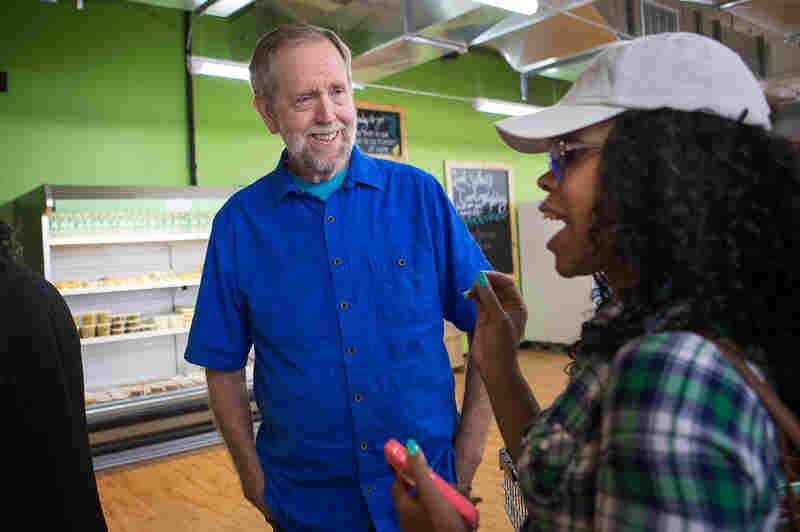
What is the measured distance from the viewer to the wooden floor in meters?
3.84

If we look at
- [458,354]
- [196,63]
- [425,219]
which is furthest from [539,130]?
[458,354]

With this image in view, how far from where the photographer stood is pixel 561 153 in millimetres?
975

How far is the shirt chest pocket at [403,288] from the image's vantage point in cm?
157

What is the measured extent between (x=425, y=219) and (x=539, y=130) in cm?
67

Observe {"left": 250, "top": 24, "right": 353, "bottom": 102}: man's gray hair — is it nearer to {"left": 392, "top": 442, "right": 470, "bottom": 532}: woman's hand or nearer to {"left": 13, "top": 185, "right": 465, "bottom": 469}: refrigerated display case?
{"left": 392, "top": 442, "right": 470, "bottom": 532}: woman's hand

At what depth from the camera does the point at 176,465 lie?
4.98 metres

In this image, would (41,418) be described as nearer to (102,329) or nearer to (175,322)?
(102,329)

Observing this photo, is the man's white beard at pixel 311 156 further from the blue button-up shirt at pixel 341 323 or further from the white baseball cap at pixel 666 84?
the white baseball cap at pixel 666 84

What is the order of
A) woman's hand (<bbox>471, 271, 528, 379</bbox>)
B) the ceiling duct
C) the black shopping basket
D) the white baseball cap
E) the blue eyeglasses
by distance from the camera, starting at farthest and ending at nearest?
the ceiling duct < the black shopping basket < woman's hand (<bbox>471, 271, 528, 379</bbox>) < the blue eyeglasses < the white baseball cap

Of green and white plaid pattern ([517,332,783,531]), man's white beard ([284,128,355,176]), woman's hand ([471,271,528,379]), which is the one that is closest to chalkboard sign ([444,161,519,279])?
man's white beard ([284,128,355,176])

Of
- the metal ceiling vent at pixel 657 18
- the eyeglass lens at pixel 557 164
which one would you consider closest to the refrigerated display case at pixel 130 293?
the metal ceiling vent at pixel 657 18

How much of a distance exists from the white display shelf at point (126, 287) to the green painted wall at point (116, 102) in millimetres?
1276

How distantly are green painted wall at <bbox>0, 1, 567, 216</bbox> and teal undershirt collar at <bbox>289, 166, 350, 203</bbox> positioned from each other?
429cm

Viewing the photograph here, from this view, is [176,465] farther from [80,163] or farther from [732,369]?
[732,369]
